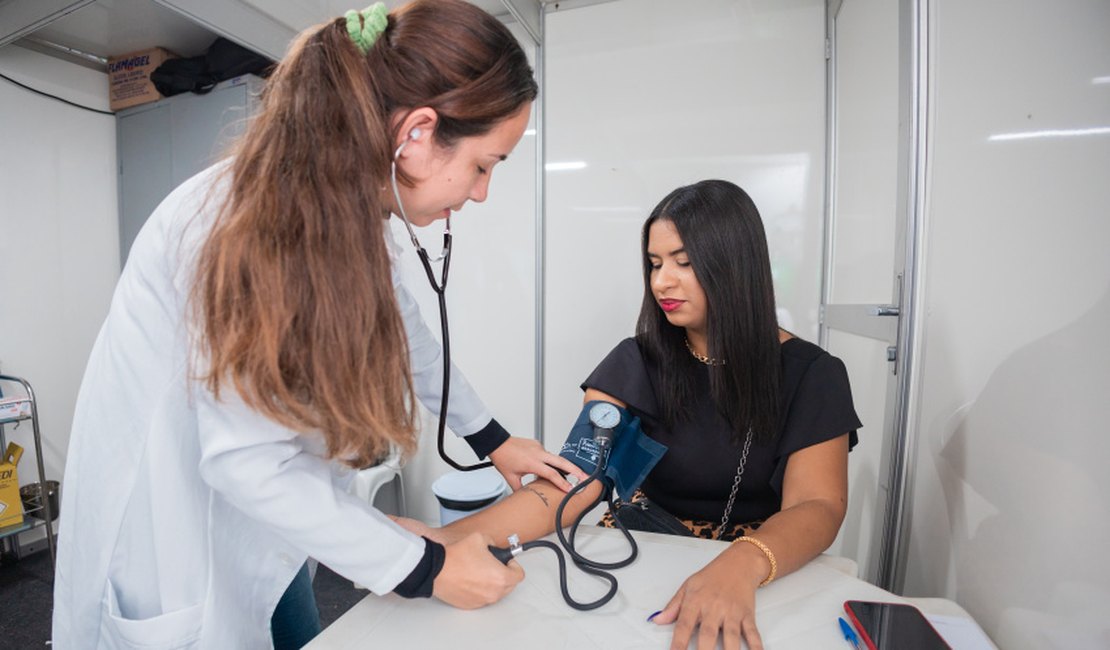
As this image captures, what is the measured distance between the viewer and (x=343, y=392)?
531 millimetres

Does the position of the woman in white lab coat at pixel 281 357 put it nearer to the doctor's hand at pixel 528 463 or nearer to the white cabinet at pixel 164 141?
the doctor's hand at pixel 528 463

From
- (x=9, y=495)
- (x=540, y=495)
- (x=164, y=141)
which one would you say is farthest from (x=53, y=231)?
(x=540, y=495)

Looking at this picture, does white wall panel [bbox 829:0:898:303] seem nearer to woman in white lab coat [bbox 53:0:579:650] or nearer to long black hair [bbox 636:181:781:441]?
long black hair [bbox 636:181:781:441]

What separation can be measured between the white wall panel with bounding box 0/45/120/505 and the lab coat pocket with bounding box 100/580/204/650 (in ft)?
8.57

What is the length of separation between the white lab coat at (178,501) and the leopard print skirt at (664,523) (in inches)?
23.4

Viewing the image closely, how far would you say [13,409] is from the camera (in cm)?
201

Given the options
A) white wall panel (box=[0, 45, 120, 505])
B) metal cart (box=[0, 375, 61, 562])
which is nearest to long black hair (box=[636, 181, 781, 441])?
metal cart (box=[0, 375, 61, 562])

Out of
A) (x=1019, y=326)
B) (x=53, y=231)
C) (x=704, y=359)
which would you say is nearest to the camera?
(x=1019, y=326)

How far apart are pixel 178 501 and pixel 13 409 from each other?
2.19 meters

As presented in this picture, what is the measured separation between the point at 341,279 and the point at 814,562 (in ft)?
2.66

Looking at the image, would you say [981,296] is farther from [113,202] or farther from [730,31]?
[113,202]

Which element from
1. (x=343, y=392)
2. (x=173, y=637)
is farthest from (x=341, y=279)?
(x=173, y=637)

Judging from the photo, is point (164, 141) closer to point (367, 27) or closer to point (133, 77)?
point (133, 77)

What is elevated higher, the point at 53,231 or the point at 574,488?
the point at 53,231
